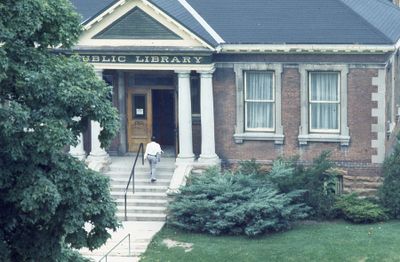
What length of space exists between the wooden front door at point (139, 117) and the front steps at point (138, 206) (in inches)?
28.0

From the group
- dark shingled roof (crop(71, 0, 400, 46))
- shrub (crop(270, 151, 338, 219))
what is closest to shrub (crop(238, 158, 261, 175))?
shrub (crop(270, 151, 338, 219))

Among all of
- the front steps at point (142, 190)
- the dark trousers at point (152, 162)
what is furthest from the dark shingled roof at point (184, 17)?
the front steps at point (142, 190)

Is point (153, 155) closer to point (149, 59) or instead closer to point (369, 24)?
point (149, 59)

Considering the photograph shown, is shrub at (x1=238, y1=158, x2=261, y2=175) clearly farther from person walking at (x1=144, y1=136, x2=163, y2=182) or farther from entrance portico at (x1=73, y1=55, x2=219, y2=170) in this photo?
person walking at (x1=144, y1=136, x2=163, y2=182)

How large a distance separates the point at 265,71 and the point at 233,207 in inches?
202

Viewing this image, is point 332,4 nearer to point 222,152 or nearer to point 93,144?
point 222,152

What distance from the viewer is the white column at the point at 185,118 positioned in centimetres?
3600

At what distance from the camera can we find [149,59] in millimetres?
35906

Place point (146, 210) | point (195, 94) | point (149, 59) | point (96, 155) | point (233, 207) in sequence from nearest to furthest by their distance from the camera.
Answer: point (233, 207), point (146, 210), point (149, 59), point (96, 155), point (195, 94)

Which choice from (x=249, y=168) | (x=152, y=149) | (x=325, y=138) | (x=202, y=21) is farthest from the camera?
(x=202, y=21)

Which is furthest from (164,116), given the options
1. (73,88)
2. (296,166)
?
(73,88)

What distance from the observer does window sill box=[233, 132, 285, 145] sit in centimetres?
3644

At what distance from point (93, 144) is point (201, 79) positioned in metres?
4.00

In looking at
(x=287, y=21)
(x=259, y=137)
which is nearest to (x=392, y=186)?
(x=259, y=137)
